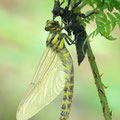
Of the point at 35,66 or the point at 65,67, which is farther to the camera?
the point at 35,66

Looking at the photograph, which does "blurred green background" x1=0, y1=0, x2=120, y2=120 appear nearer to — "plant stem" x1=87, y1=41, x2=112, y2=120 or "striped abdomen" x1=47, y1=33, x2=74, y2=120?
"striped abdomen" x1=47, y1=33, x2=74, y2=120

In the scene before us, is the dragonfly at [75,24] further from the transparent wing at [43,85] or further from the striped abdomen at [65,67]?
the transparent wing at [43,85]

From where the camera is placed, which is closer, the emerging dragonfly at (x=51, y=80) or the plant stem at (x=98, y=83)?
the plant stem at (x=98, y=83)

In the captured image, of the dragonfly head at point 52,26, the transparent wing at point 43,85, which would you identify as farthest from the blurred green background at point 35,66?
the dragonfly head at point 52,26

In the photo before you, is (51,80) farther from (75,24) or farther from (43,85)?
(75,24)

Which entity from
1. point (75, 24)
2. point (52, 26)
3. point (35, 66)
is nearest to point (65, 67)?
point (52, 26)

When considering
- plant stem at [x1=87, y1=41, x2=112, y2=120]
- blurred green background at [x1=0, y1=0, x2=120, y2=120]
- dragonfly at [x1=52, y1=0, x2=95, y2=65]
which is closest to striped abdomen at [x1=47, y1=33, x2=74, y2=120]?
dragonfly at [x1=52, y1=0, x2=95, y2=65]
